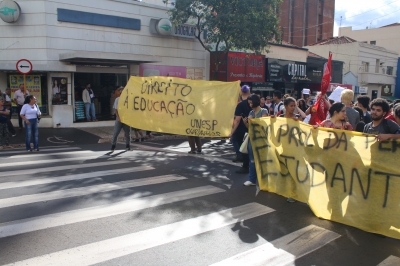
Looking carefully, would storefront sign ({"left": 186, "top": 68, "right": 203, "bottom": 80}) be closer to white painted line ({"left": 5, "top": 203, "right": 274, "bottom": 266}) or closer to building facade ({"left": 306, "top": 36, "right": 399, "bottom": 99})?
white painted line ({"left": 5, "top": 203, "right": 274, "bottom": 266})

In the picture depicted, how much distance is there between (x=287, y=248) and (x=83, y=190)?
381 cm

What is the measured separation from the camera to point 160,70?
2052 cm

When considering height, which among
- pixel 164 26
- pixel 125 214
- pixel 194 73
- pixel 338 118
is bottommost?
pixel 125 214

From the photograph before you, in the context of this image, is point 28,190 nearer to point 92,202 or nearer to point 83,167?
point 92,202

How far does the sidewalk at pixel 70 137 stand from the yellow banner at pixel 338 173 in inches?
367

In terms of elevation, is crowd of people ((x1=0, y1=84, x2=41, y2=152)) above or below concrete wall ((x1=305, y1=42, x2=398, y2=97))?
below

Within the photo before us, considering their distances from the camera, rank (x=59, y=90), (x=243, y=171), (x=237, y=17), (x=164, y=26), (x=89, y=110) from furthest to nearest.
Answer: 1. (x=164, y=26)
2. (x=89, y=110)
3. (x=237, y=17)
4. (x=59, y=90)
5. (x=243, y=171)

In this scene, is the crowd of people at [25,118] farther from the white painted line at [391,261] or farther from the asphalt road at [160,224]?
the white painted line at [391,261]

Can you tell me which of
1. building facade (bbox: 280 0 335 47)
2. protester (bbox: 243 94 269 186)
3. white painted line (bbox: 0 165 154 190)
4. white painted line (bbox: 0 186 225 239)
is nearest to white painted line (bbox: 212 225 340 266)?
white painted line (bbox: 0 186 225 239)

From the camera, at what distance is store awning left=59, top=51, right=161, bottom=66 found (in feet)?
52.7

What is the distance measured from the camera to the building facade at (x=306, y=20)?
2083 inches

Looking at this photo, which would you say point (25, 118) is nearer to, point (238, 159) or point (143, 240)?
point (238, 159)

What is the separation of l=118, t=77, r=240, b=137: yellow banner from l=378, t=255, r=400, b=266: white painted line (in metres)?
4.88

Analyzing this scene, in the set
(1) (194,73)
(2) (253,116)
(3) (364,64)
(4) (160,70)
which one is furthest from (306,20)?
(2) (253,116)
